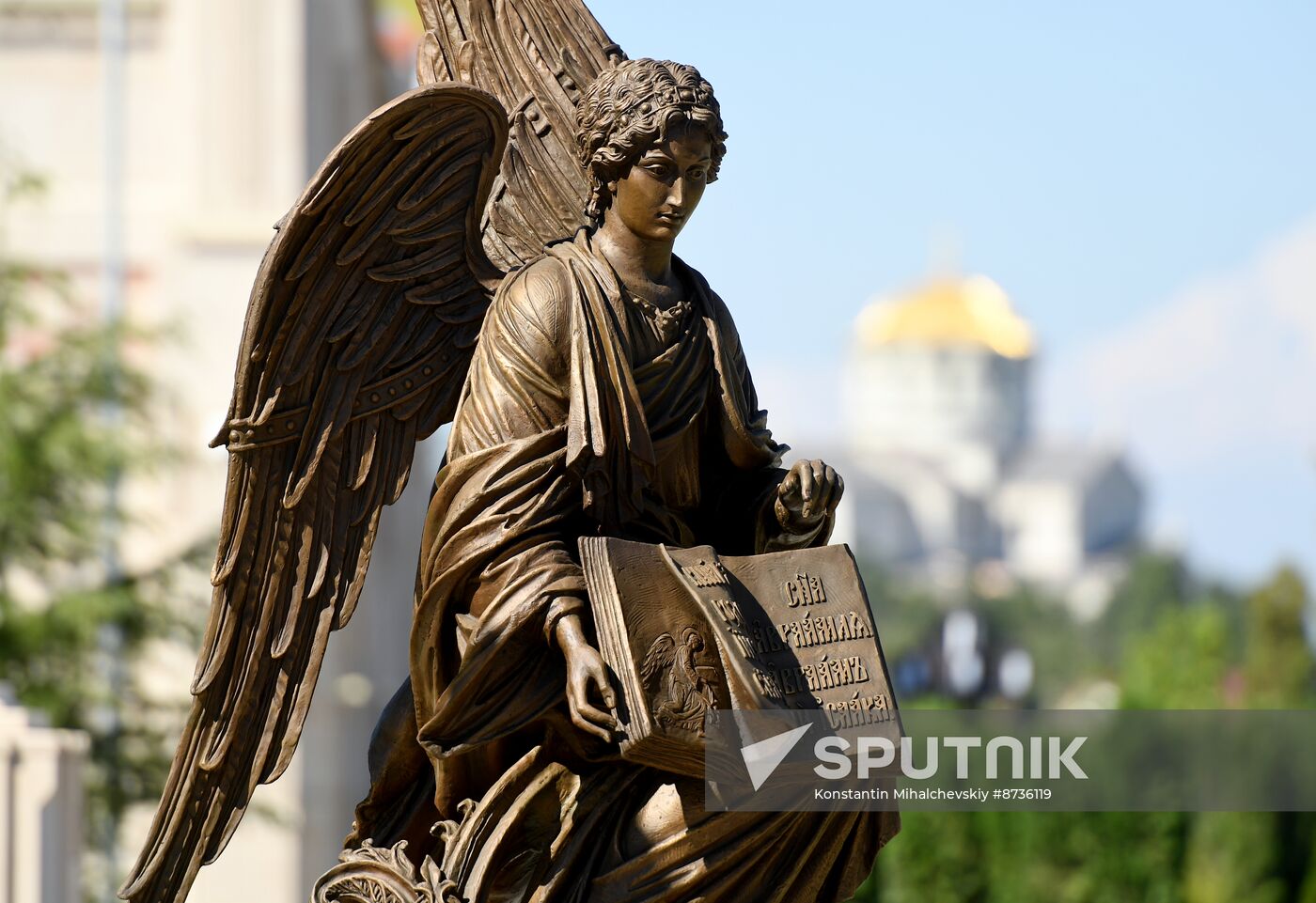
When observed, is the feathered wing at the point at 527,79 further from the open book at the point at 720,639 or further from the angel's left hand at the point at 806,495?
the open book at the point at 720,639

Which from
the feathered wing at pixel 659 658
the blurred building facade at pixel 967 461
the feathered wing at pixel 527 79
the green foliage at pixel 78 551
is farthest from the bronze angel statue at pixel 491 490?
the blurred building facade at pixel 967 461

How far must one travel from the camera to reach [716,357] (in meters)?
6.28

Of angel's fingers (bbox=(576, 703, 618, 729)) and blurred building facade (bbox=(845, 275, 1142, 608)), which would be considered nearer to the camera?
angel's fingers (bbox=(576, 703, 618, 729))

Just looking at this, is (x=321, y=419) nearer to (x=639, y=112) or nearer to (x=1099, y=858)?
(x=639, y=112)

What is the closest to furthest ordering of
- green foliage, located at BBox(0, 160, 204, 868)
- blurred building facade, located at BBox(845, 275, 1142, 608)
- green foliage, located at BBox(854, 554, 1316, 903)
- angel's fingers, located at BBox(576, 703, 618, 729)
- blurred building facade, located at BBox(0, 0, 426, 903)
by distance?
angel's fingers, located at BBox(576, 703, 618, 729)
green foliage, located at BBox(0, 160, 204, 868)
blurred building facade, located at BBox(0, 0, 426, 903)
green foliage, located at BBox(854, 554, 1316, 903)
blurred building facade, located at BBox(845, 275, 1142, 608)

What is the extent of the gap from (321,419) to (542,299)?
701 millimetres

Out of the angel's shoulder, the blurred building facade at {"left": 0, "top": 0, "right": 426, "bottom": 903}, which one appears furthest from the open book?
the blurred building facade at {"left": 0, "top": 0, "right": 426, "bottom": 903}

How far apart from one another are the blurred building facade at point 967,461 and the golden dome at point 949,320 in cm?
6

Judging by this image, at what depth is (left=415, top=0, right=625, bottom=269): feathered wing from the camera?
6.95 meters

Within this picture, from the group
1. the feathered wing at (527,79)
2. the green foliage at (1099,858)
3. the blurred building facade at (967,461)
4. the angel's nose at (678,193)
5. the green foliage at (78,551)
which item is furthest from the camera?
the blurred building facade at (967,461)

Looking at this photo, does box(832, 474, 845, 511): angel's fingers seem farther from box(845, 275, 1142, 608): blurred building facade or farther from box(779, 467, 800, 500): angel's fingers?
box(845, 275, 1142, 608): blurred building facade

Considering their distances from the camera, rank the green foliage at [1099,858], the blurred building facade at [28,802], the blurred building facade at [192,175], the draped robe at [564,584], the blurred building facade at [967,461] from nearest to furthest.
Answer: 1. the draped robe at [564,584]
2. the blurred building facade at [28,802]
3. the blurred building facade at [192,175]
4. the green foliage at [1099,858]
5. the blurred building facade at [967,461]

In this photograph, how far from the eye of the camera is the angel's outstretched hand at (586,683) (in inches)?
226

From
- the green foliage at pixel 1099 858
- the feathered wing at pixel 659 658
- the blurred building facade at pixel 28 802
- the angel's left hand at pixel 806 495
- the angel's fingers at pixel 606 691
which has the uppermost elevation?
the angel's left hand at pixel 806 495
